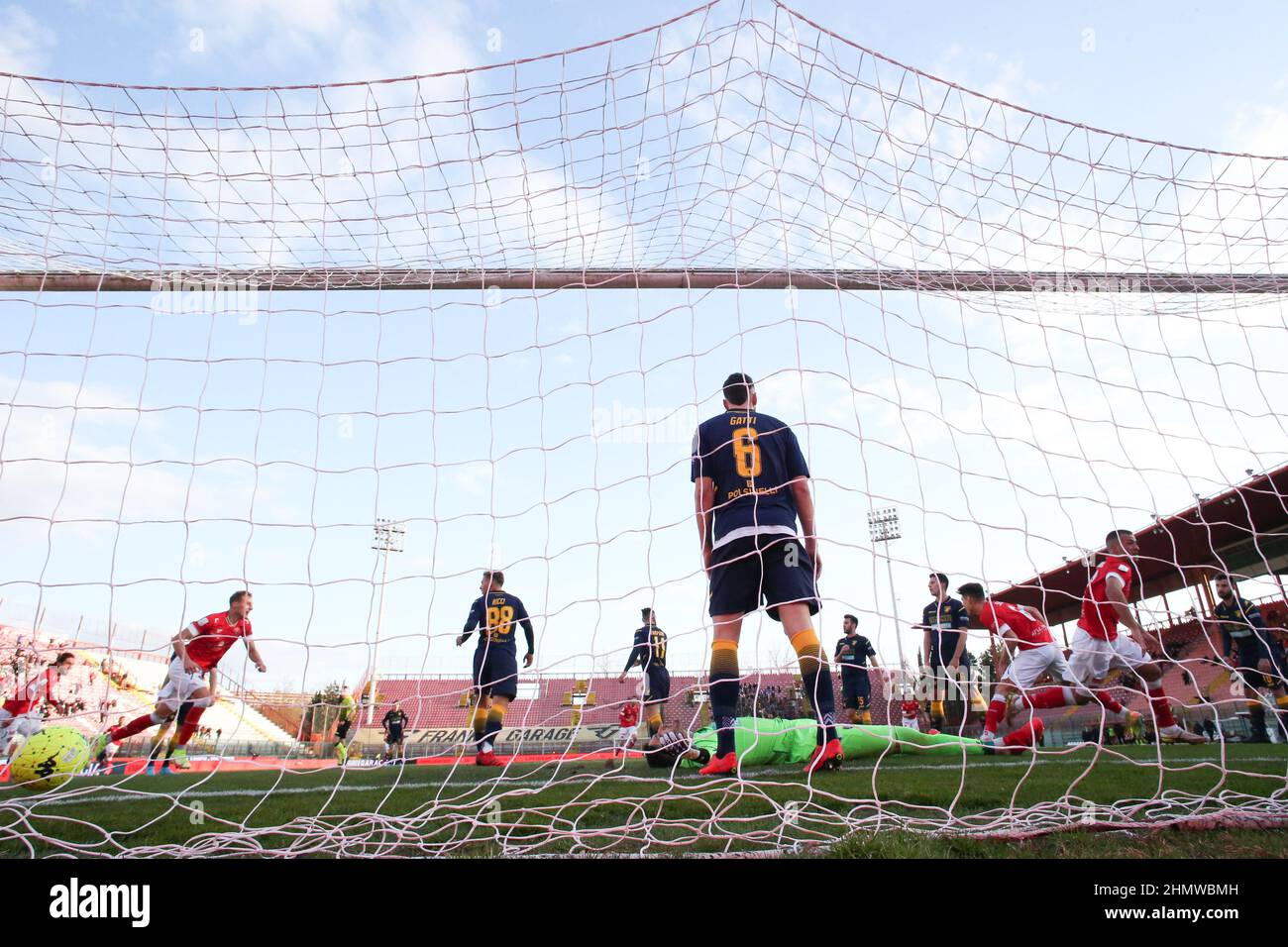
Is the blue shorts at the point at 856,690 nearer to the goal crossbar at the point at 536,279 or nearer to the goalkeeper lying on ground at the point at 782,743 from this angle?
the goalkeeper lying on ground at the point at 782,743

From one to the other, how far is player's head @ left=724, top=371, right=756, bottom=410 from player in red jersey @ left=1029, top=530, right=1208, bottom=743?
8.14ft

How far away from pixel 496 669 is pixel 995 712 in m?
4.16

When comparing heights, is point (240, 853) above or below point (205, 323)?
below

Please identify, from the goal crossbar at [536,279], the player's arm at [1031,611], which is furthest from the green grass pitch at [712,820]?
the goal crossbar at [536,279]

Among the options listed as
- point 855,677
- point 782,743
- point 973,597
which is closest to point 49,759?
point 782,743

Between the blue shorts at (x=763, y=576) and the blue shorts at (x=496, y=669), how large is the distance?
3.12m

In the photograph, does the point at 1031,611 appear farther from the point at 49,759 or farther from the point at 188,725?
the point at 188,725

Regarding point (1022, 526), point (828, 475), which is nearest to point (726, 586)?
point (828, 475)

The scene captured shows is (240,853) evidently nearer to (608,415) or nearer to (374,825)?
(374,825)

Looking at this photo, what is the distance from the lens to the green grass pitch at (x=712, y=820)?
195 cm

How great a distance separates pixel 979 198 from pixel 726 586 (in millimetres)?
3194

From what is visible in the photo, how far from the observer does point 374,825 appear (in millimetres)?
2455

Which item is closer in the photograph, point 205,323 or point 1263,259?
point 205,323

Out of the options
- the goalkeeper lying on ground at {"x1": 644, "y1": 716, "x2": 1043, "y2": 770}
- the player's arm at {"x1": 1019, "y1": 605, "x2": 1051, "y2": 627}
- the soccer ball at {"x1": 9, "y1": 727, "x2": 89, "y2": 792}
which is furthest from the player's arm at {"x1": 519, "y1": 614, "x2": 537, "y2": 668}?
the player's arm at {"x1": 1019, "y1": 605, "x2": 1051, "y2": 627}
